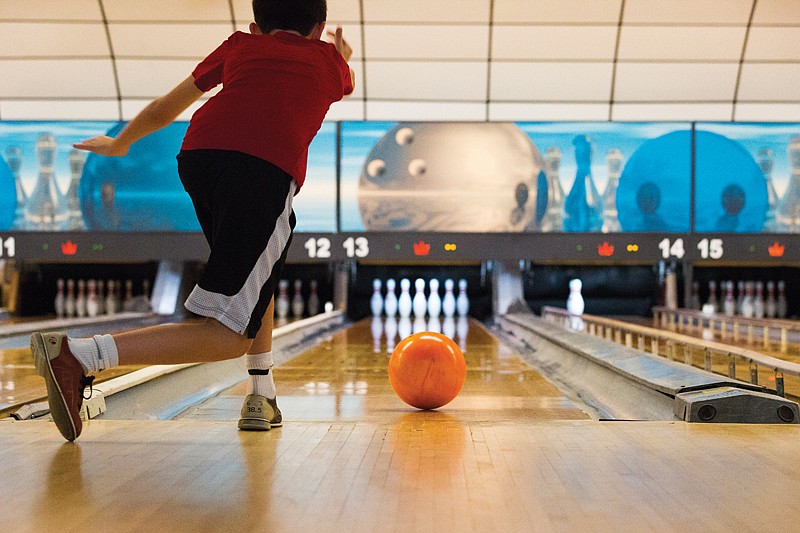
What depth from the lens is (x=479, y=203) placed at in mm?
7781

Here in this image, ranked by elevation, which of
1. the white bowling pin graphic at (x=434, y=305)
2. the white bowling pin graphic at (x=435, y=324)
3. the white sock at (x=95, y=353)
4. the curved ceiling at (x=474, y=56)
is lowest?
the white bowling pin graphic at (x=435, y=324)

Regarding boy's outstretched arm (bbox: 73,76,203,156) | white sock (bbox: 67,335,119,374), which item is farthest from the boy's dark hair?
white sock (bbox: 67,335,119,374)

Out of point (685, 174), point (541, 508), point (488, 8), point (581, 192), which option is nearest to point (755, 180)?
point (685, 174)

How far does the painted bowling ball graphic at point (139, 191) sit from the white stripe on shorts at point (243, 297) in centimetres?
607

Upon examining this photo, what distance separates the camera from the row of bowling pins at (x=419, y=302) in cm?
870

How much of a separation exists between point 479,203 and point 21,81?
174 inches

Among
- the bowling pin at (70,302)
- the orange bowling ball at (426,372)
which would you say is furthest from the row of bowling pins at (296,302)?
the orange bowling ball at (426,372)

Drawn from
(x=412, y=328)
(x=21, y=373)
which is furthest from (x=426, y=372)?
(x=412, y=328)

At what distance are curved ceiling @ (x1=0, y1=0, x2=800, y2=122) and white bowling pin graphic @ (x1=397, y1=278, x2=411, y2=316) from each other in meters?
1.59

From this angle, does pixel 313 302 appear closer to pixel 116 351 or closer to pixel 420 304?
pixel 420 304

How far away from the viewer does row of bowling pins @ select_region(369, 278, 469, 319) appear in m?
8.70

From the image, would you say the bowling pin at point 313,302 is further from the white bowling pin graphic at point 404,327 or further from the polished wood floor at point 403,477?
the polished wood floor at point 403,477

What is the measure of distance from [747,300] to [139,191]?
5.46 meters

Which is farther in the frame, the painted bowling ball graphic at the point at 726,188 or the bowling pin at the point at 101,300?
the bowling pin at the point at 101,300
